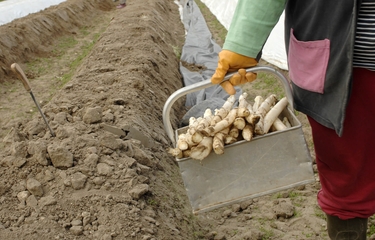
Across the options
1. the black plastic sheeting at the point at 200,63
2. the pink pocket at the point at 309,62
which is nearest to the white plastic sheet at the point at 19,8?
the black plastic sheeting at the point at 200,63

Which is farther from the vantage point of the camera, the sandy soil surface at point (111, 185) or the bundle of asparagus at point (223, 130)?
the sandy soil surface at point (111, 185)

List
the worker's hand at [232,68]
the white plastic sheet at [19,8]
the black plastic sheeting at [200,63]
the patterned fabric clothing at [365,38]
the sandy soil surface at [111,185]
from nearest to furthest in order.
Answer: the patterned fabric clothing at [365,38] < the worker's hand at [232,68] < the sandy soil surface at [111,185] < the black plastic sheeting at [200,63] < the white plastic sheet at [19,8]

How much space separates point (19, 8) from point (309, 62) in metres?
11.3

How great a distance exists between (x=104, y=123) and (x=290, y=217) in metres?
1.68

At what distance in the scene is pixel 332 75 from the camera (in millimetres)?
1576

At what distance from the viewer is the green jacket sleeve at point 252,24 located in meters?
1.67

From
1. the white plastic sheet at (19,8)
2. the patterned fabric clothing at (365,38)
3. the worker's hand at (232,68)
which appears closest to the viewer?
the patterned fabric clothing at (365,38)

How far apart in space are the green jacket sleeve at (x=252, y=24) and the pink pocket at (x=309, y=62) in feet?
0.42

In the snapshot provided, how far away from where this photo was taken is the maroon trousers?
1.61m

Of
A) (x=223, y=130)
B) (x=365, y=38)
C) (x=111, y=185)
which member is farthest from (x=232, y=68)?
(x=111, y=185)

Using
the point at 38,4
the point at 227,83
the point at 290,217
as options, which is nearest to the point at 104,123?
the point at 290,217

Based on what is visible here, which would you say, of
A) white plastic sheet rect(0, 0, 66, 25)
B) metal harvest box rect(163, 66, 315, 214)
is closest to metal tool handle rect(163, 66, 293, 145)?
metal harvest box rect(163, 66, 315, 214)

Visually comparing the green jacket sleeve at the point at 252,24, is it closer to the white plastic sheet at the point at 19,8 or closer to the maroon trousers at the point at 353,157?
the maroon trousers at the point at 353,157

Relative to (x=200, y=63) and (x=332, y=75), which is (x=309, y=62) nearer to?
(x=332, y=75)
